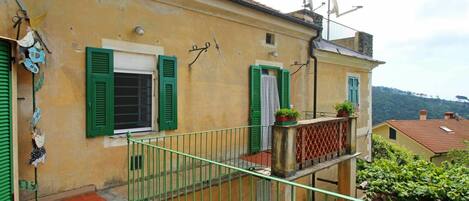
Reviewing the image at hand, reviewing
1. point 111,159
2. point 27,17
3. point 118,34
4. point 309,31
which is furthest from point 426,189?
point 27,17

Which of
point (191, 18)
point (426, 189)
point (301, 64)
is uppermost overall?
point (191, 18)

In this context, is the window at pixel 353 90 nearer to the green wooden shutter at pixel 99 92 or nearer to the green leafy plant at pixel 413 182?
the green leafy plant at pixel 413 182

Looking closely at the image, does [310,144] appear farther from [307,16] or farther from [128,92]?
[307,16]

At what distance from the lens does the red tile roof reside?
2470 centimetres

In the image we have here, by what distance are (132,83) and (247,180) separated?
3.24 m

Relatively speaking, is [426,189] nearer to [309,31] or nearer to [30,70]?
[309,31]

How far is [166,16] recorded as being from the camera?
6.08m

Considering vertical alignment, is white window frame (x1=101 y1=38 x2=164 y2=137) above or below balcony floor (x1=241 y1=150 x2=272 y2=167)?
above

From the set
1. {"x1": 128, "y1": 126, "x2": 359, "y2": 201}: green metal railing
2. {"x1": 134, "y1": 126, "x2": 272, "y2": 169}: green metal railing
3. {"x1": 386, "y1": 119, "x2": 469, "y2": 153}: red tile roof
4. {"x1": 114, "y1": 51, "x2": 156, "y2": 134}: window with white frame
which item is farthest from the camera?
{"x1": 386, "y1": 119, "x2": 469, "y2": 153}: red tile roof

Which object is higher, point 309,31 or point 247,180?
point 309,31

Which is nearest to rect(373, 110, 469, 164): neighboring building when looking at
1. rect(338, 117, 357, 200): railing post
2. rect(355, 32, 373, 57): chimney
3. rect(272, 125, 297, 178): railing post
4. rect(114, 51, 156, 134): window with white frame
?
rect(355, 32, 373, 57): chimney

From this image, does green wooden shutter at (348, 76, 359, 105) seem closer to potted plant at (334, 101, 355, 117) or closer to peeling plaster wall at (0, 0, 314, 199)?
potted plant at (334, 101, 355, 117)

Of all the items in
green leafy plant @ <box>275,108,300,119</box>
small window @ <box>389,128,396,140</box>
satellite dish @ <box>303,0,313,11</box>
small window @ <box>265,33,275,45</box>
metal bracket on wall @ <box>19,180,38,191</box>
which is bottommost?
small window @ <box>389,128,396,140</box>

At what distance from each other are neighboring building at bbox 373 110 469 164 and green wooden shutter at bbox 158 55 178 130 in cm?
2390
